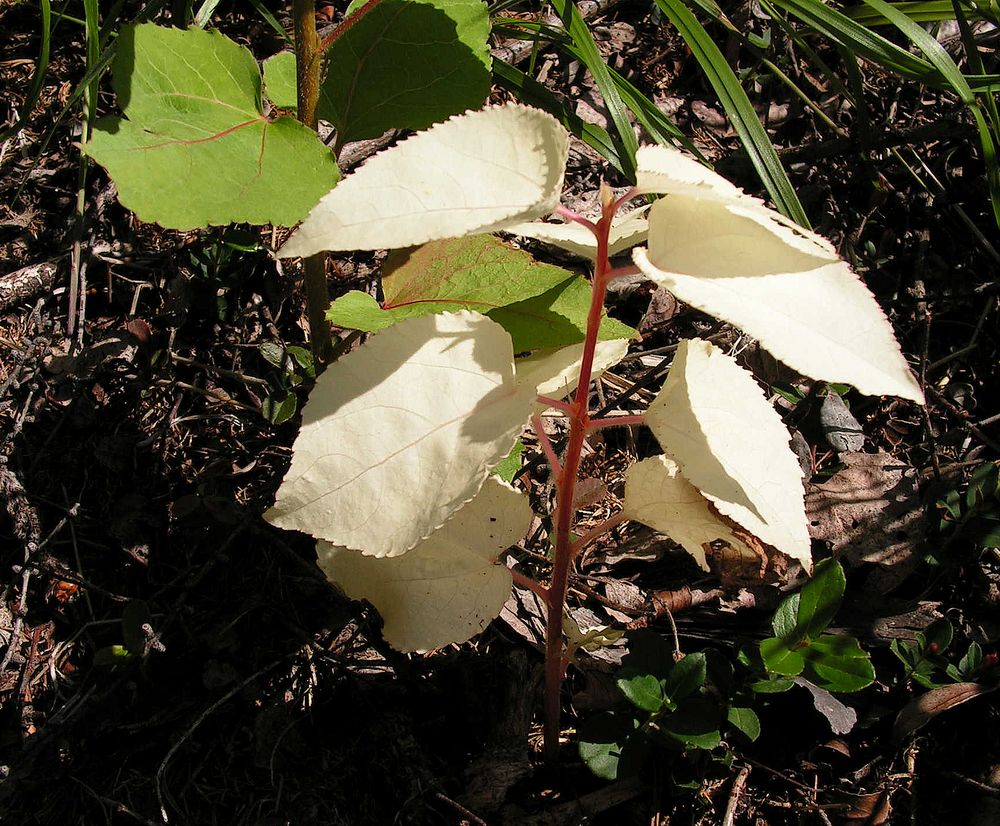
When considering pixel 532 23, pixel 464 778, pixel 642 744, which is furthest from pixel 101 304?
pixel 642 744

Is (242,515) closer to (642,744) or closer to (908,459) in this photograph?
(642,744)

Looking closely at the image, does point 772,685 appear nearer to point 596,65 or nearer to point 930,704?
point 930,704

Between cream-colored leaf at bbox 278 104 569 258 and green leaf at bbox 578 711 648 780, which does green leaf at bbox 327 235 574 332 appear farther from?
green leaf at bbox 578 711 648 780

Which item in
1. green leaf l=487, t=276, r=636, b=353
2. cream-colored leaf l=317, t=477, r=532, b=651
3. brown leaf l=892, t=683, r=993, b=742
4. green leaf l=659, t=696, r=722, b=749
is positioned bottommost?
brown leaf l=892, t=683, r=993, b=742

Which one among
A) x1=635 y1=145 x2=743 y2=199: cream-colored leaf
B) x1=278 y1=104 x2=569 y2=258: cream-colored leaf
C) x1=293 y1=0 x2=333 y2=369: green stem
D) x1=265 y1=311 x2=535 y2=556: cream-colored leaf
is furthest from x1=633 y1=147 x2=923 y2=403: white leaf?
x1=293 y1=0 x2=333 y2=369: green stem

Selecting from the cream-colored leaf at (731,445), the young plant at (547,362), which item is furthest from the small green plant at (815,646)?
the cream-colored leaf at (731,445)

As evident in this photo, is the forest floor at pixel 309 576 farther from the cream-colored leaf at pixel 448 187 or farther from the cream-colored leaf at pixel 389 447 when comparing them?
the cream-colored leaf at pixel 448 187
